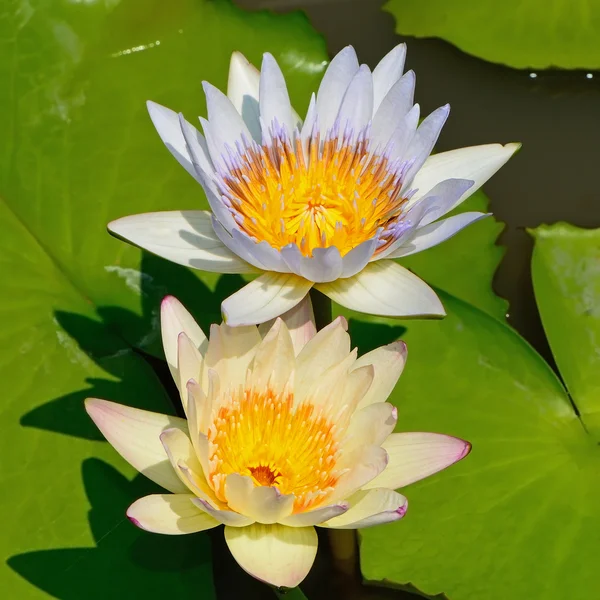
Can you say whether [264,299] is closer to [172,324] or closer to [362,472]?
[172,324]

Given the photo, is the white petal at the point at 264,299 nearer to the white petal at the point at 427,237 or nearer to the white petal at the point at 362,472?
the white petal at the point at 427,237

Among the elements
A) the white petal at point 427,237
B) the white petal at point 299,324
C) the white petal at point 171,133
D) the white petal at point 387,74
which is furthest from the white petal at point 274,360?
the white petal at point 387,74

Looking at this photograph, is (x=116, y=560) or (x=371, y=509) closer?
(x=371, y=509)

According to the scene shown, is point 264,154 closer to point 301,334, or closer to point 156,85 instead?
point 301,334

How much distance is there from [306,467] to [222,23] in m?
1.75

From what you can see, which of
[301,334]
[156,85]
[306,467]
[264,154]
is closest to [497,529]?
[306,467]

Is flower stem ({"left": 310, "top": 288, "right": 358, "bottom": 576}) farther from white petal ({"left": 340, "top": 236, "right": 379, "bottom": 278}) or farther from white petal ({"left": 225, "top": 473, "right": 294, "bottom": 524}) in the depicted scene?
white petal ({"left": 225, "top": 473, "right": 294, "bottom": 524})

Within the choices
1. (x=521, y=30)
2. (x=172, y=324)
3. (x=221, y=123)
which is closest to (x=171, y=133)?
(x=221, y=123)

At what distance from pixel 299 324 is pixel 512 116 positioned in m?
1.76

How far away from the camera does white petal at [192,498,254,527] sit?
4.48ft

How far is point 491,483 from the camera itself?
1887 mm

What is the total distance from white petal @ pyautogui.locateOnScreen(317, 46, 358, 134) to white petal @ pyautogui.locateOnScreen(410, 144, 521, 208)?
0.28 m

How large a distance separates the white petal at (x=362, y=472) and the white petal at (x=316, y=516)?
0.04m

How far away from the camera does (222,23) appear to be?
2598mm
